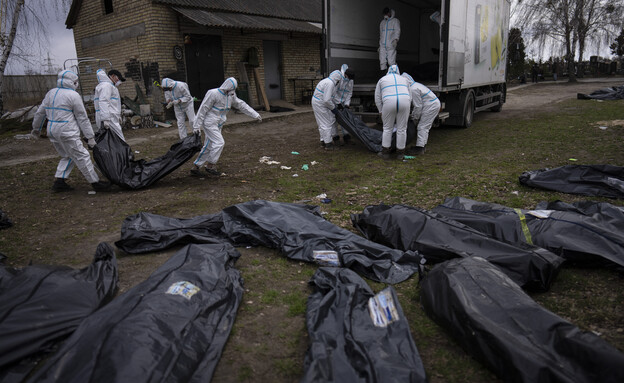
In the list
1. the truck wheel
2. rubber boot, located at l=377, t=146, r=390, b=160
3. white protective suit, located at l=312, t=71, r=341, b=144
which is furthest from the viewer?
the truck wheel

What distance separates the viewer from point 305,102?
16328 mm

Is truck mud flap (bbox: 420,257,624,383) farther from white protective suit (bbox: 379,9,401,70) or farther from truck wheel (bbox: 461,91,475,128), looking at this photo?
white protective suit (bbox: 379,9,401,70)

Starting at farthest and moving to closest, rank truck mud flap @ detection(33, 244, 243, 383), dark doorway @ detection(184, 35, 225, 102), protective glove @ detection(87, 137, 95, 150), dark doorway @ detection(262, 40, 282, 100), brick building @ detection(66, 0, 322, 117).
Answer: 1. dark doorway @ detection(262, 40, 282, 100)
2. dark doorway @ detection(184, 35, 225, 102)
3. brick building @ detection(66, 0, 322, 117)
4. protective glove @ detection(87, 137, 95, 150)
5. truck mud flap @ detection(33, 244, 243, 383)

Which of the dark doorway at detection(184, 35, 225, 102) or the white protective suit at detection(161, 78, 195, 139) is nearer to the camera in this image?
the white protective suit at detection(161, 78, 195, 139)

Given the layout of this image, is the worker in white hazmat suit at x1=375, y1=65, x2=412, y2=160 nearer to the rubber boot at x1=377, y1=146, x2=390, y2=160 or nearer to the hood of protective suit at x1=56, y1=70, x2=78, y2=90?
the rubber boot at x1=377, y1=146, x2=390, y2=160

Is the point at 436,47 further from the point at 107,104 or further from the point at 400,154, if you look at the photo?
the point at 107,104

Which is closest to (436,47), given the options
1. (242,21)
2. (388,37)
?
(388,37)

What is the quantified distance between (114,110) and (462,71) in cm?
667

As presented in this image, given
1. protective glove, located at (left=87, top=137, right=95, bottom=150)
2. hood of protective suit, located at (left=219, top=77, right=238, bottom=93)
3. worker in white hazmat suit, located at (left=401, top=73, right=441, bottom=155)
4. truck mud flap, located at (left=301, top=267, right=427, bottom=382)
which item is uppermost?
hood of protective suit, located at (left=219, top=77, right=238, bottom=93)

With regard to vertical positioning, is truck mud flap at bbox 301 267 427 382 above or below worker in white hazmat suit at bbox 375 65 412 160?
below

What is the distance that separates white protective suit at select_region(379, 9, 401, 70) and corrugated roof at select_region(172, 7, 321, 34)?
4738mm

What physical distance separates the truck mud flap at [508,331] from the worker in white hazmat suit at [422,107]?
193 inches

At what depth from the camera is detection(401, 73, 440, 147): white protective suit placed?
6965mm

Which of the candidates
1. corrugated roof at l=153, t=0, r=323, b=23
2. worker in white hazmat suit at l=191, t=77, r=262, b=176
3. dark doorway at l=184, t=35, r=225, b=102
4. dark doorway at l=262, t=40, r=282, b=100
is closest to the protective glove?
worker in white hazmat suit at l=191, t=77, r=262, b=176
